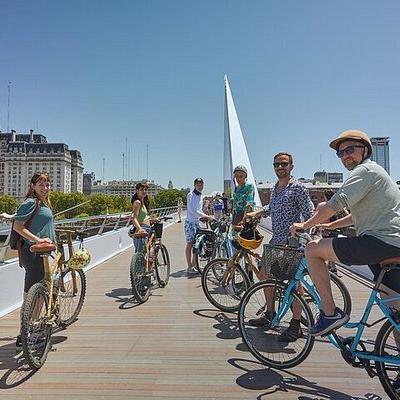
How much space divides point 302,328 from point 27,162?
155 m

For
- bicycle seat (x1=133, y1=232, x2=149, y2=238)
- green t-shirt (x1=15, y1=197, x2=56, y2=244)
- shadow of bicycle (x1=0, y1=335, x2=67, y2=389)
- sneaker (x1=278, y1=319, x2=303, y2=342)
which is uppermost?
green t-shirt (x1=15, y1=197, x2=56, y2=244)

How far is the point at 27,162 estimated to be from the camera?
14375cm

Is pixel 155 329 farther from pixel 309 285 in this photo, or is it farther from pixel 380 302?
pixel 380 302

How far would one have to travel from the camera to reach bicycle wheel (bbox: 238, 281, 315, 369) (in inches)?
117

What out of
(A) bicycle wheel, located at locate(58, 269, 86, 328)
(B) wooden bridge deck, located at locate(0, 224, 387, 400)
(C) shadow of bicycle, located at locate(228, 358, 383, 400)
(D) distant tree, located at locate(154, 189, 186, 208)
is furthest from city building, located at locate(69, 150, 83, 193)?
(C) shadow of bicycle, located at locate(228, 358, 383, 400)

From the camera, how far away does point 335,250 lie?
2502mm

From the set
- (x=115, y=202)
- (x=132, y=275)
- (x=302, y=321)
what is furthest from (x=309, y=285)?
(x=115, y=202)

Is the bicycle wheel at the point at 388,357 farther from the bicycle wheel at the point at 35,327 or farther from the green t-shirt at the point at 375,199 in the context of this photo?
the bicycle wheel at the point at 35,327

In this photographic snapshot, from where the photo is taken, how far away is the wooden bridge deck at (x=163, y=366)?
261 centimetres

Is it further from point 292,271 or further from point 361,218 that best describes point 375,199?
point 292,271

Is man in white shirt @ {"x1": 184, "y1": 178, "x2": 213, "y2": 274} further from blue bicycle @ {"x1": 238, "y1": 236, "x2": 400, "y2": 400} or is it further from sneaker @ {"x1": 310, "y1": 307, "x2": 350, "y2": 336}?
sneaker @ {"x1": 310, "y1": 307, "x2": 350, "y2": 336}

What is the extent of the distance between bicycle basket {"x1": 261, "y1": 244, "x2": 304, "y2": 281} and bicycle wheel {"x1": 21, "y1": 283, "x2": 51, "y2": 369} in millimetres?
1833

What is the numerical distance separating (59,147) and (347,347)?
6146 inches

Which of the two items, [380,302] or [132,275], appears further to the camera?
[132,275]
